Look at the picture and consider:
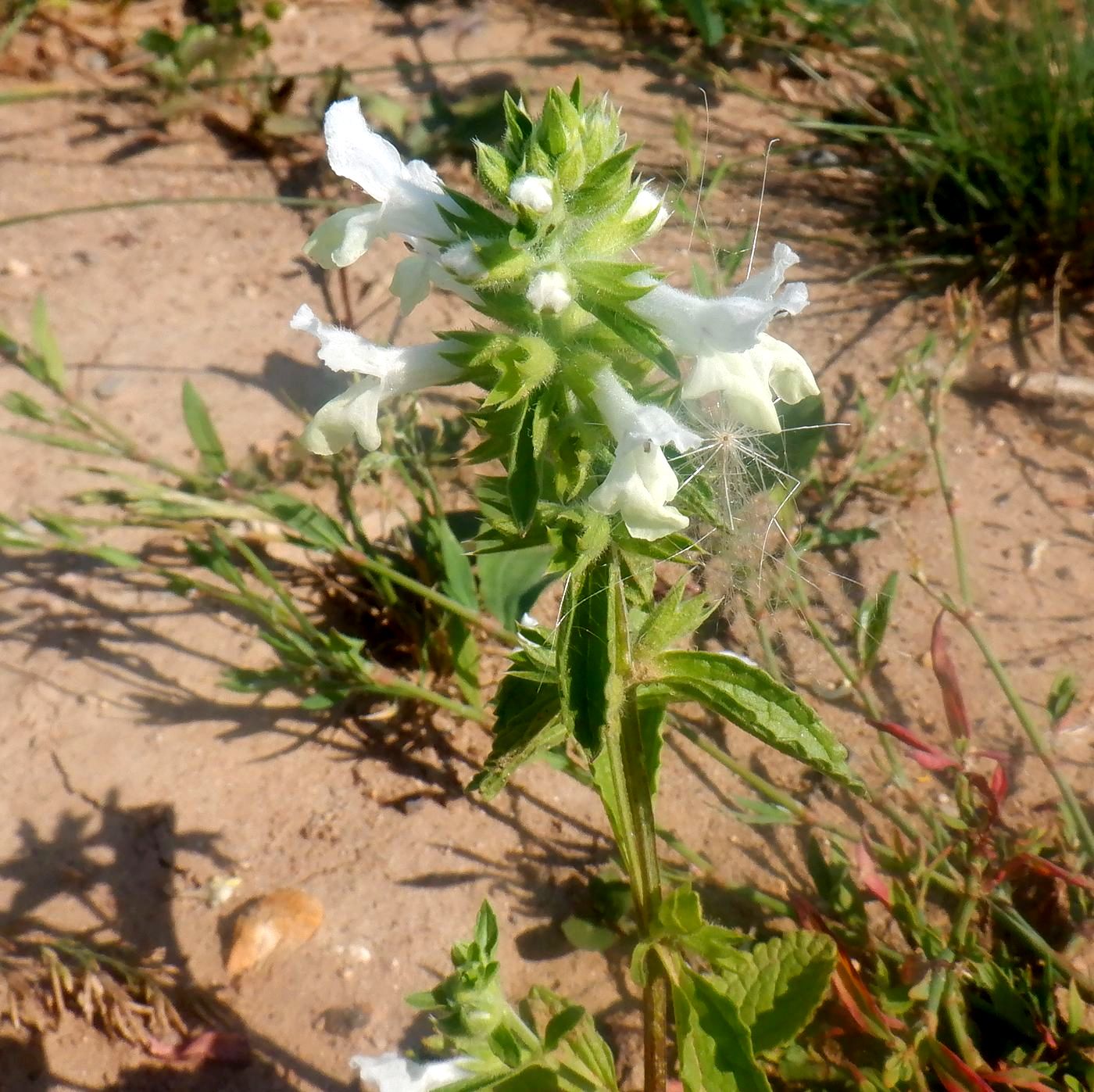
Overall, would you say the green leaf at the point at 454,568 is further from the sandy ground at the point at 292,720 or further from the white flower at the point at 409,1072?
the white flower at the point at 409,1072

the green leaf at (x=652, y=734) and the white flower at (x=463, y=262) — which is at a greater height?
the white flower at (x=463, y=262)

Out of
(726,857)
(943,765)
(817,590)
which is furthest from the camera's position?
(817,590)

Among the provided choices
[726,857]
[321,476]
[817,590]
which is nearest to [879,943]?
[726,857]

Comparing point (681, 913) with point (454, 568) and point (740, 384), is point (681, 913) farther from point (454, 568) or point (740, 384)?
point (454, 568)

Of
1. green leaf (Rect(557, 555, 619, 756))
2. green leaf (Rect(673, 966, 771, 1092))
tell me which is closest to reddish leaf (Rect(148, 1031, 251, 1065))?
green leaf (Rect(673, 966, 771, 1092))

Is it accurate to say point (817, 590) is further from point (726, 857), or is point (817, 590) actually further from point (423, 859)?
point (423, 859)

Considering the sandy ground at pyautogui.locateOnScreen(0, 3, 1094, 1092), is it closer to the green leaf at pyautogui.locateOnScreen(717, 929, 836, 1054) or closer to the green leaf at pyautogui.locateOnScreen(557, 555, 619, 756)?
the green leaf at pyautogui.locateOnScreen(717, 929, 836, 1054)

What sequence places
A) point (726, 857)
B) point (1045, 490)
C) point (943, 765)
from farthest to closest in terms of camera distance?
point (1045, 490) < point (726, 857) < point (943, 765)

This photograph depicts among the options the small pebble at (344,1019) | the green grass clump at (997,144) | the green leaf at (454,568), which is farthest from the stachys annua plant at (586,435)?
the green grass clump at (997,144)
